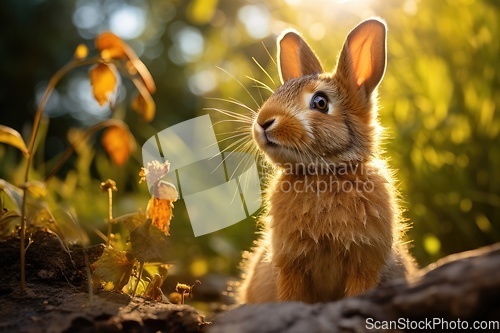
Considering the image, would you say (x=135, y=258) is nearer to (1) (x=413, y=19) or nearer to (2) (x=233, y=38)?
(1) (x=413, y=19)

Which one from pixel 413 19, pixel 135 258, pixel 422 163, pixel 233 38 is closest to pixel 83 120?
pixel 233 38

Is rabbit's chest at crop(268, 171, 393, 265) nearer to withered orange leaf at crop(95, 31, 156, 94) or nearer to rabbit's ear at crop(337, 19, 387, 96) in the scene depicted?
rabbit's ear at crop(337, 19, 387, 96)

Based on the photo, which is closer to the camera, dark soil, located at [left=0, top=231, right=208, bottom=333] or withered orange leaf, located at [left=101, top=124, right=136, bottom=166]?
dark soil, located at [left=0, top=231, right=208, bottom=333]

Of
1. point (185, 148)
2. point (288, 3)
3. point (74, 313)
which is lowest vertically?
point (74, 313)

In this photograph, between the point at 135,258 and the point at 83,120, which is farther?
the point at 83,120

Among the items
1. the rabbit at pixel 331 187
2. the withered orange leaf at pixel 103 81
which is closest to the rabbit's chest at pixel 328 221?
the rabbit at pixel 331 187

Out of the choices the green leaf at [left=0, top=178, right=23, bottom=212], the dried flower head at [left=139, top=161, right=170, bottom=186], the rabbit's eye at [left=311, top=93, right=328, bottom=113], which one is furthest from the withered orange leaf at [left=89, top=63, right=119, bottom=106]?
the rabbit's eye at [left=311, top=93, right=328, bottom=113]
